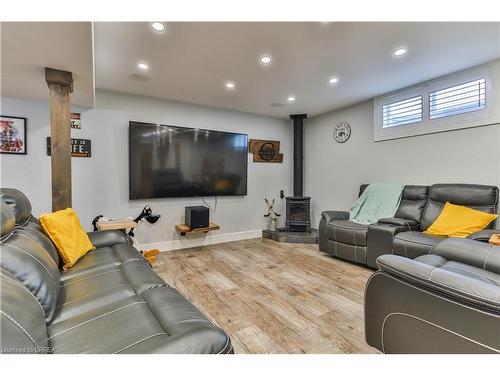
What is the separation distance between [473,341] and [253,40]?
94.5 inches

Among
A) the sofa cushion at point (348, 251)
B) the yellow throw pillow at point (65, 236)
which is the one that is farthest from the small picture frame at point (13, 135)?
the sofa cushion at point (348, 251)

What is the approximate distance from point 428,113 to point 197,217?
3552 mm

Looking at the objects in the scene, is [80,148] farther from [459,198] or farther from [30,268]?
[459,198]

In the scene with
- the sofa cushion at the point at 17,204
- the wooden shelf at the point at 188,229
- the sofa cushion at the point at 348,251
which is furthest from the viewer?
the wooden shelf at the point at 188,229

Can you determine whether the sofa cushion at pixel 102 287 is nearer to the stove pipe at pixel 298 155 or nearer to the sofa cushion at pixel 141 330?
the sofa cushion at pixel 141 330

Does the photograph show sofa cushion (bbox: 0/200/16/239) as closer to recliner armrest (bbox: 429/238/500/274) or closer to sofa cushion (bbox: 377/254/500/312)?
sofa cushion (bbox: 377/254/500/312)

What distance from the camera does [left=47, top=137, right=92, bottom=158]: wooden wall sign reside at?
3164mm

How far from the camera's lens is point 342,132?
4285mm

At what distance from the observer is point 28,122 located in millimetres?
2916

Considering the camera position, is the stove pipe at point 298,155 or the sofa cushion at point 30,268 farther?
the stove pipe at point 298,155

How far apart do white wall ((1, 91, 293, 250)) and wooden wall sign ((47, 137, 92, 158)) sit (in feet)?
0.19

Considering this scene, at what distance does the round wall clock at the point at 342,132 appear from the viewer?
4199 millimetres

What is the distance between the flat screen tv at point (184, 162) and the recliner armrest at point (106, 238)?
4.01ft
